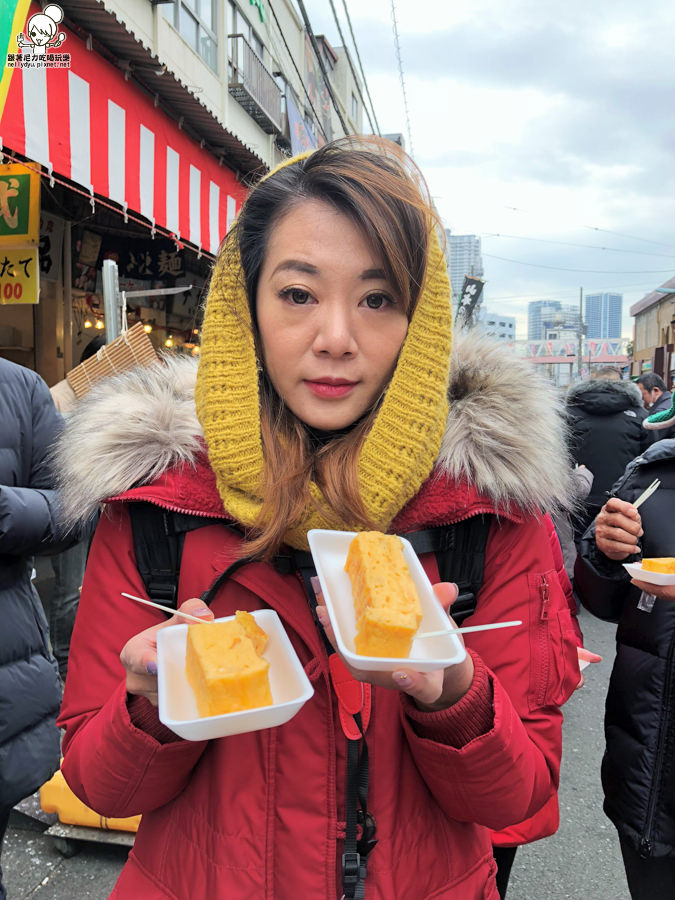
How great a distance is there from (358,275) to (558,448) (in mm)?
639

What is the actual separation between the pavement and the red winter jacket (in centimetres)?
202

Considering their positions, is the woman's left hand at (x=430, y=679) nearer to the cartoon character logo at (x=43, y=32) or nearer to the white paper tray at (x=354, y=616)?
the white paper tray at (x=354, y=616)

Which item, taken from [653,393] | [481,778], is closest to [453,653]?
[481,778]

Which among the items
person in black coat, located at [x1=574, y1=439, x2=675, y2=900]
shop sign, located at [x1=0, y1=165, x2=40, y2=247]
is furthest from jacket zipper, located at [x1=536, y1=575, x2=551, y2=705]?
shop sign, located at [x1=0, y1=165, x2=40, y2=247]

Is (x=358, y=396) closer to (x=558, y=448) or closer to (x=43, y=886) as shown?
(x=558, y=448)

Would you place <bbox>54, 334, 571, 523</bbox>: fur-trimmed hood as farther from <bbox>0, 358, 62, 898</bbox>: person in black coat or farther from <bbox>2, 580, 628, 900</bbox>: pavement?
<bbox>2, 580, 628, 900</bbox>: pavement

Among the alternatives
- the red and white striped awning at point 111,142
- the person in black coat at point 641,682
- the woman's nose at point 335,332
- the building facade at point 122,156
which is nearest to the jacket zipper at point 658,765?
the person in black coat at point 641,682

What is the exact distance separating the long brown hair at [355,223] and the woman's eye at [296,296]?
17 cm

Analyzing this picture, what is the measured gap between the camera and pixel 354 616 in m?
1.15

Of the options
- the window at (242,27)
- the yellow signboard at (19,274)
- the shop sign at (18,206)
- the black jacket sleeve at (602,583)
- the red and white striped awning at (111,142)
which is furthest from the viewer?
the window at (242,27)

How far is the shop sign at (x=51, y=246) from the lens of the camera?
23.8 feet

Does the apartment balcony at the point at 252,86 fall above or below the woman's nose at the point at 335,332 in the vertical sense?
above

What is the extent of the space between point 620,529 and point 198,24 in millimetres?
12744

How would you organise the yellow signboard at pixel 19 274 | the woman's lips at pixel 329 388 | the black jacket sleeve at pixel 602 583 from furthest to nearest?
the yellow signboard at pixel 19 274 < the black jacket sleeve at pixel 602 583 < the woman's lips at pixel 329 388
